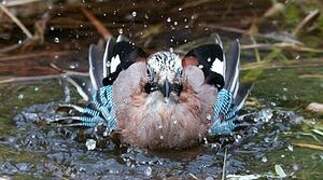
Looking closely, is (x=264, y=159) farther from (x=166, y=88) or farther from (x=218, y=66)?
(x=218, y=66)

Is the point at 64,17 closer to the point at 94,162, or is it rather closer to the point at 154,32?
the point at 154,32

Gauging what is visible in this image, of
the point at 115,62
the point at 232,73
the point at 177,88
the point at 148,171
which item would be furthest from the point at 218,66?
the point at 148,171

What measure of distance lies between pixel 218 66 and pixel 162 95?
2.75 feet

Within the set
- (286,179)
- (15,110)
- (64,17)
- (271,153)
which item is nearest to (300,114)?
(271,153)

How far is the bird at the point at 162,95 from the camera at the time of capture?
6.25m

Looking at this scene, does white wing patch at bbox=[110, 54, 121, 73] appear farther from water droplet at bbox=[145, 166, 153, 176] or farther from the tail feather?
water droplet at bbox=[145, 166, 153, 176]

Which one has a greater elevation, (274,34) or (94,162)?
(274,34)

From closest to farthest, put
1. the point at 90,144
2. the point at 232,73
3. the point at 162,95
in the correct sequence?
the point at 162,95, the point at 90,144, the point at 232,73

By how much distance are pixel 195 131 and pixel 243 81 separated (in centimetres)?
121

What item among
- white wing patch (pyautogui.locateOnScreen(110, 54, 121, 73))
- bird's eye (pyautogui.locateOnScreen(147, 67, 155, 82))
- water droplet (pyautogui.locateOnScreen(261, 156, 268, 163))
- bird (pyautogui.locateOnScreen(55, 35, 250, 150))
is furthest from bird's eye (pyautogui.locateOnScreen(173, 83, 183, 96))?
white wing patch (pyautogui.locateOnScreen(110, 54, 121, 73))

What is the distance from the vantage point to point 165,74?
6082 mm

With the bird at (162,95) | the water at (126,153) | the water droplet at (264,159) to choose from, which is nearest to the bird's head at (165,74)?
the bird at (162,95)

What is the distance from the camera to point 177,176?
19.2ft

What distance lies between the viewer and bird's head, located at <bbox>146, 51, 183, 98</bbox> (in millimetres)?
6082
